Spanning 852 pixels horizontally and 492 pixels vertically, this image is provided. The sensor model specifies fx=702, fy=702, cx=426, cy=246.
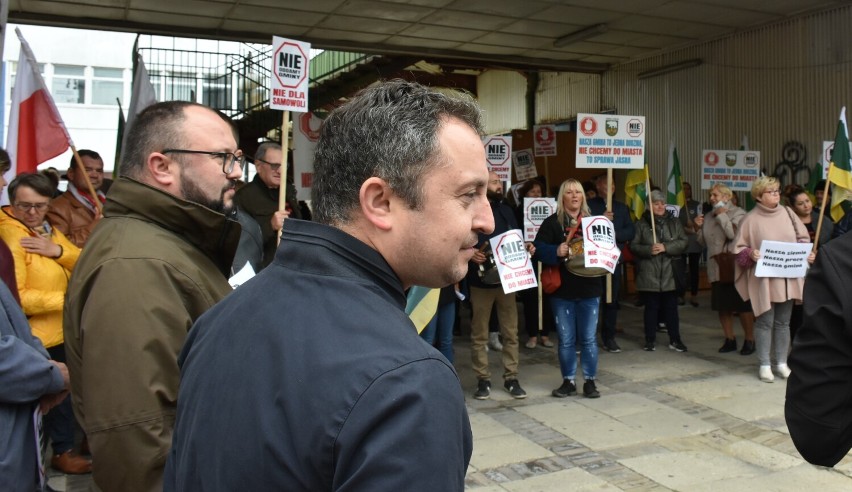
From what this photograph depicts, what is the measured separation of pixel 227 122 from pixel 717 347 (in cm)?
795

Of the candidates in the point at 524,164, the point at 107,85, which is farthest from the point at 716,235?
the point at 107,85

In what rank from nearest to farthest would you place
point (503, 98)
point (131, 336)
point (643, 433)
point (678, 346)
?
1. point (131, 336)
2. point (643, 433)
3. point (678, 346)
4. point (503, 98)

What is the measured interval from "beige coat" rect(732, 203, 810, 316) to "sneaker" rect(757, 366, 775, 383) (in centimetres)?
57

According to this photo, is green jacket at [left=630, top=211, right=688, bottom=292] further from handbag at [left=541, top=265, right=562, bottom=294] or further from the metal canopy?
the metal canopy

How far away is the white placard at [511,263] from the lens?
21.6 ft

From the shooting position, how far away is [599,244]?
6.67 meters

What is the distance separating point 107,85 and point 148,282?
34.4 m

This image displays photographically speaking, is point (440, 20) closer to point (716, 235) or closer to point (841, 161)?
point (716, 235)

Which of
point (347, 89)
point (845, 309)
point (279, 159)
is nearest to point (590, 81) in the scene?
point (347, 89)

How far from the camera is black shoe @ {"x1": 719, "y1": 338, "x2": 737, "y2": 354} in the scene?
859cm

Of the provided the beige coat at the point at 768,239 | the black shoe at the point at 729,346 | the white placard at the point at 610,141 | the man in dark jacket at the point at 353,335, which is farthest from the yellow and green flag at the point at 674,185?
the man in dark jacket at the point at 353,335

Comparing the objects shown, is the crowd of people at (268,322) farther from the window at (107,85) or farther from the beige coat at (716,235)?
the window at (107,85)

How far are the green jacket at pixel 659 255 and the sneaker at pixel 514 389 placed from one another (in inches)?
103

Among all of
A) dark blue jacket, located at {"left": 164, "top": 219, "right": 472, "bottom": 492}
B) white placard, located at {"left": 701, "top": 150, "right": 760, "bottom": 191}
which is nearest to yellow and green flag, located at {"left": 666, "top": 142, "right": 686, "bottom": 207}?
white placard, located at {"left": 701, "top": 150, "right": 760, "bottom": 191}
